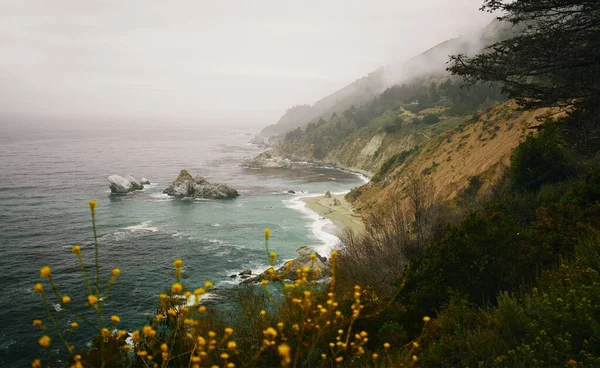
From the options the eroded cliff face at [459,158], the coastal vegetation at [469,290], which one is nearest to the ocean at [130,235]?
the coastal vegetation at [469,290]

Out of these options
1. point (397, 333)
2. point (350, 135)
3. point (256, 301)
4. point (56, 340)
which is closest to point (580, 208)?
point (397, 333)

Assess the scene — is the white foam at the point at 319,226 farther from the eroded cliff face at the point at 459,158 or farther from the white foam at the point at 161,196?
the white foam at the point at 161,196

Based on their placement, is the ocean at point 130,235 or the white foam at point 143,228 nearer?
the ocean at point 130,235

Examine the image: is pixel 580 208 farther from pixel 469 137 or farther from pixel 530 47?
pixel 469 137

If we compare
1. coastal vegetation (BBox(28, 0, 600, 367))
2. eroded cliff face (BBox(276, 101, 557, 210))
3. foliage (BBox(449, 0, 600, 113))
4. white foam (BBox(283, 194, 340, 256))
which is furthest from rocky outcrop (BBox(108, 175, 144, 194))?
foliage (BBox(449, 0, 600, 113))

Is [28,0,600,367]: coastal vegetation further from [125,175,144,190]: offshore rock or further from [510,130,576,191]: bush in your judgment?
[125,175,144,190]: offshore rock

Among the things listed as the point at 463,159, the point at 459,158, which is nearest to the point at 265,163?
the point at 459,158
